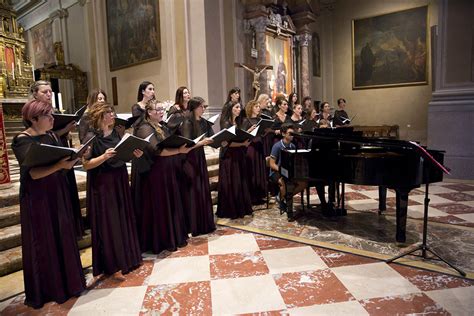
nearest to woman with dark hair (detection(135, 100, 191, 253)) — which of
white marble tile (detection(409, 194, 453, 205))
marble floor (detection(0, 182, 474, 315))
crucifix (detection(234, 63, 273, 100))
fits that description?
marble floor (detection(0, 182, 474, 315))

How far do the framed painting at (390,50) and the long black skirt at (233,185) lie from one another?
1013cm

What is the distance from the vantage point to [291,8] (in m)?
12.6

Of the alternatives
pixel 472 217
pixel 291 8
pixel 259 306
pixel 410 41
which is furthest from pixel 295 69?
pixel 259 306

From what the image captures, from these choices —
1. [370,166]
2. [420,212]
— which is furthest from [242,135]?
[420,212]

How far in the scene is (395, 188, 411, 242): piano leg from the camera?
12.4 feet

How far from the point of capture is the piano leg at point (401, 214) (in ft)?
12.4

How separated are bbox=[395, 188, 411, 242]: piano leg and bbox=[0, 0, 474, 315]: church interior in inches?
0.6

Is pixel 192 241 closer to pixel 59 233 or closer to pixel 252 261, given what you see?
pixel 252 261

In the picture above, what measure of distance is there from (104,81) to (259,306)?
1098 cm

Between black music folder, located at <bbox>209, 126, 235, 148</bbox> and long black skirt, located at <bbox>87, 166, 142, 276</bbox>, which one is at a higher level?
black music folder, located at <bbox>209, 126, 235, 148</bbox>

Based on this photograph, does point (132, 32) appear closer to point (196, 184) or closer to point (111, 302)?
point (196, 184)

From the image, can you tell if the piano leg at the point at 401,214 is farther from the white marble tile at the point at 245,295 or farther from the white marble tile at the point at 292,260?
the white marble tile at the point at 245,295

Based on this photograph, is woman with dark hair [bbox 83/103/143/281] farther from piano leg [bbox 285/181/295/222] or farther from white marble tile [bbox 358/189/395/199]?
white marble tile [bbox 358/189/395/199]

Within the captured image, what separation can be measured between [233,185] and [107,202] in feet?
6.97
